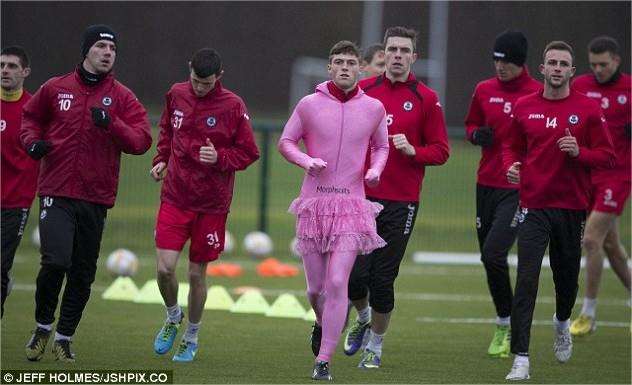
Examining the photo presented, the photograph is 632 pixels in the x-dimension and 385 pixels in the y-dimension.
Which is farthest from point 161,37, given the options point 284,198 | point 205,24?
→ point 284,198

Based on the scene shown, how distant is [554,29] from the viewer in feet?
102

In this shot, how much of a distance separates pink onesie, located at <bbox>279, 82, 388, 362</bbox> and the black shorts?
2.52 ft

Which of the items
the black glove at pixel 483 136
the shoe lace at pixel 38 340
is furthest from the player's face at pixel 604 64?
the shoe lace at pixel 38 340

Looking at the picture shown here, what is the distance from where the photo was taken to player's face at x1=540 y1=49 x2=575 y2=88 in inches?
393

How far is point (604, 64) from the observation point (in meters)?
13.0

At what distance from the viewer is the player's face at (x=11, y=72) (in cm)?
1048

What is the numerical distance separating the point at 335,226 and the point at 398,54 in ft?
5.92

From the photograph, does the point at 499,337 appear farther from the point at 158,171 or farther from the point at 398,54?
the point at 158,171

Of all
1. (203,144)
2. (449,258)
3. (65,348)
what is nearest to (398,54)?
(203,144)

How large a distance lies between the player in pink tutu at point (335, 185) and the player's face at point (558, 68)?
1386mm

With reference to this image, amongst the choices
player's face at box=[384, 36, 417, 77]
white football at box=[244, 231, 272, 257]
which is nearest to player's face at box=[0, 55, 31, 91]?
A: player's face at box=[384, 36, 417, 77]

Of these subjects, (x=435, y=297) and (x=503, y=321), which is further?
Answer: (x=435, y=297)

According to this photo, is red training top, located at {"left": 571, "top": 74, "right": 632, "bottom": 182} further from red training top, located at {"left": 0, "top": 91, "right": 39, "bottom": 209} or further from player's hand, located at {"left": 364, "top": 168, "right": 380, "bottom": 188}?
red training top, located at {"left": 0, "top": 91, "right": 39, "bottom": 209}

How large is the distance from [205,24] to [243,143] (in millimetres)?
24633
